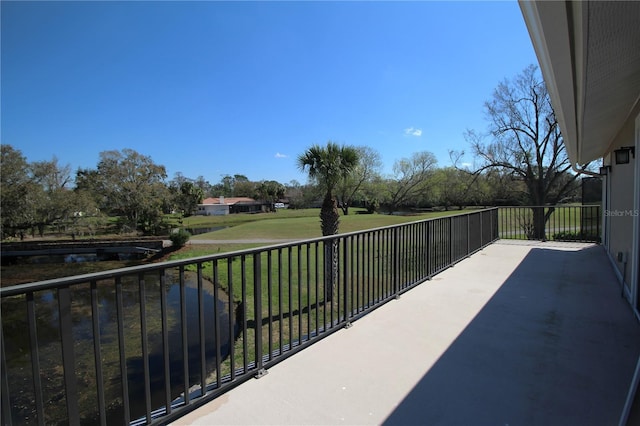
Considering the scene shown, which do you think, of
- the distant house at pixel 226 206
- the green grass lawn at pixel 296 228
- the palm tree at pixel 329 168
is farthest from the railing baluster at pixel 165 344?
the distant house at pixel 226 206

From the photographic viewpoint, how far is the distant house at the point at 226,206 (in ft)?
195

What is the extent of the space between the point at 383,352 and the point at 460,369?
1.79ft

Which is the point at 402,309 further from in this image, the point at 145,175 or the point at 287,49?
the point at 145,175

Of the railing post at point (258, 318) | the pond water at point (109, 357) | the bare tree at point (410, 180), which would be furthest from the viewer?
the bare tree at point (410, 180)

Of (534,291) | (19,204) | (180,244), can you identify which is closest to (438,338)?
(534,291)

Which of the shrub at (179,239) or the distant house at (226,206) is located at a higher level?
the distant house at (226,206)

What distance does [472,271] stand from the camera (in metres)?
5.10

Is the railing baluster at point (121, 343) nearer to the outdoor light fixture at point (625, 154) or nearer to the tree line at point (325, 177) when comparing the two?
the outdoor light fixture at point (625, 154)

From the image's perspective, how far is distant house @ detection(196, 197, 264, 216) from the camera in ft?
195

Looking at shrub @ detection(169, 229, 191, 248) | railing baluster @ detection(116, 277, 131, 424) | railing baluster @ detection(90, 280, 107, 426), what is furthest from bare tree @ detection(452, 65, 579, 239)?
railing baluster @ detection(90, 280, 107, 426)

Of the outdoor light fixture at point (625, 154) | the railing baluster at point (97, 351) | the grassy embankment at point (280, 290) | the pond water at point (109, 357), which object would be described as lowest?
the pond water at point (109, 357)

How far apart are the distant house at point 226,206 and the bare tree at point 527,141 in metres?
51.2

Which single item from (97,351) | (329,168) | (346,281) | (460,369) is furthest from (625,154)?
(97,351)

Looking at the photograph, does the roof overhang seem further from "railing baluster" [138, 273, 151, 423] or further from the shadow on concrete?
"railing baluster" [138, 273, 151, 423]
